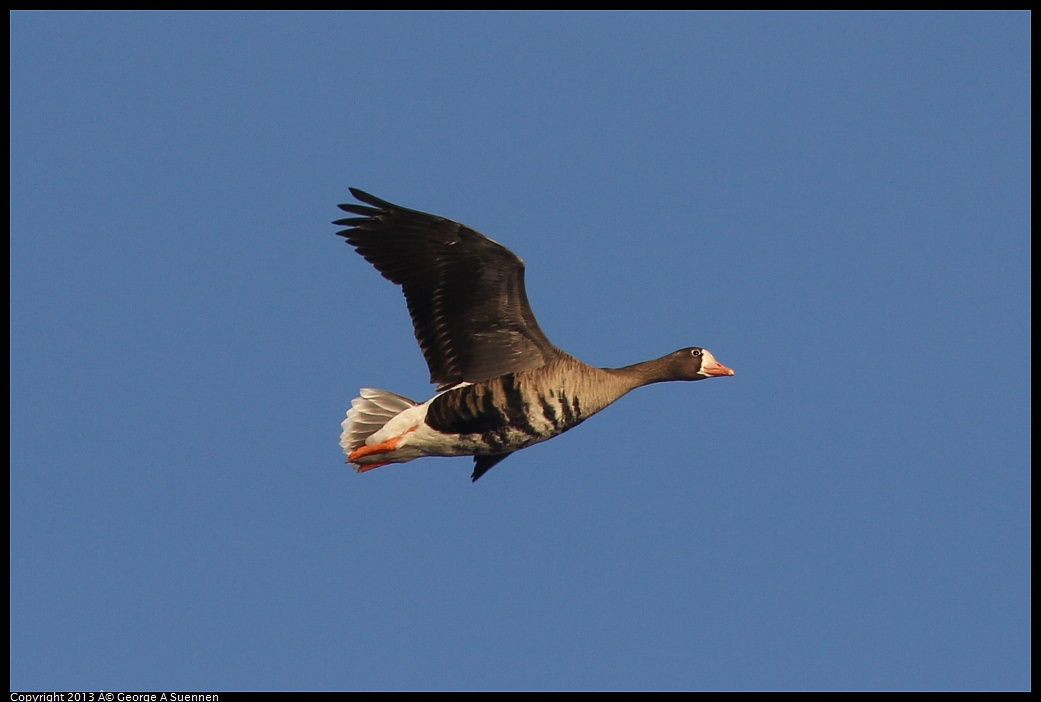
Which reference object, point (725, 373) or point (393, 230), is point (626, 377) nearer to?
point (725, 373)

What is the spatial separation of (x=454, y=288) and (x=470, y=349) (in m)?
0.68

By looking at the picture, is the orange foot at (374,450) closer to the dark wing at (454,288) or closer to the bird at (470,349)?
the bird at (470,349)

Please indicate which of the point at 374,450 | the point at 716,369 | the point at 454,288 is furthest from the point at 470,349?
the point at 716,369

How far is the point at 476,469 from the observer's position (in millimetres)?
15188

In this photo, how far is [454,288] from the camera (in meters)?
13.8

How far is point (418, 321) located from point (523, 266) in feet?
4.33

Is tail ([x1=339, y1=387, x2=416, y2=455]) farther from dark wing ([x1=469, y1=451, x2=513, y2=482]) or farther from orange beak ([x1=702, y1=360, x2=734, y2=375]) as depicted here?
orange beak ([x1=702, y1=360, x2=734, y2=375])

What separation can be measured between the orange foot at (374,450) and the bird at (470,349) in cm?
1

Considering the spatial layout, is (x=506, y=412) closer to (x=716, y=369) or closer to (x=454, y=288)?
(x=454, y=288)

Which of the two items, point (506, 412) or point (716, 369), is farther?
point (716, 369)

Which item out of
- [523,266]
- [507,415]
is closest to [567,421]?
[507,415]

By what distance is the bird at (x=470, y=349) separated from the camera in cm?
1362

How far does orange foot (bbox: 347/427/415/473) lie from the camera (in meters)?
14.2
